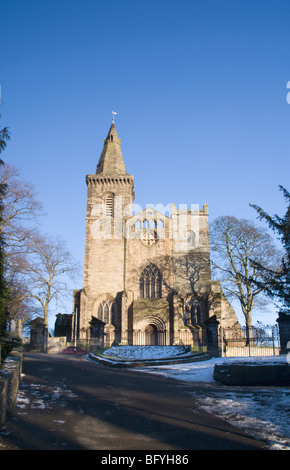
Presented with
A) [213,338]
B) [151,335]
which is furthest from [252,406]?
[151,335]

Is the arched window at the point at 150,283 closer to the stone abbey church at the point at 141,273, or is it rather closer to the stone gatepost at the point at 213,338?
the stone abbey church at the point at 141,273

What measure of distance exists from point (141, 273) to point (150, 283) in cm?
128

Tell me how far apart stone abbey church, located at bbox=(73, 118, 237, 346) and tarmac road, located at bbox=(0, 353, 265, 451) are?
2219 cm

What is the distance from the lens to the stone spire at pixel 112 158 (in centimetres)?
3960

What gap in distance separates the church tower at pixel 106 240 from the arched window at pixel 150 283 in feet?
6.42

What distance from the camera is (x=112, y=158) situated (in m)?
40.5

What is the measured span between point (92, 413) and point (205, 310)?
2743 cm

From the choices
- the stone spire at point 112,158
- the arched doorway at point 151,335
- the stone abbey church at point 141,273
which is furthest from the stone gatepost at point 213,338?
the stone spire at point 112,158

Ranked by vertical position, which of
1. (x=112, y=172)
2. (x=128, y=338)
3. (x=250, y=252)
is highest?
(x=112, y=172)

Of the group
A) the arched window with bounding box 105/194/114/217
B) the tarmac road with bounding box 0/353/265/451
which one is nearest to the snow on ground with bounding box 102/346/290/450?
the tarmac road with bounding box 0/353/265/451

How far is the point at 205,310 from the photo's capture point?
1328 inches

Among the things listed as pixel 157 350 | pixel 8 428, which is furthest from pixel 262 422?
pixel 157 350

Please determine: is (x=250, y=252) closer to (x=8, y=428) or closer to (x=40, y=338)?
(x=40, y=338)
